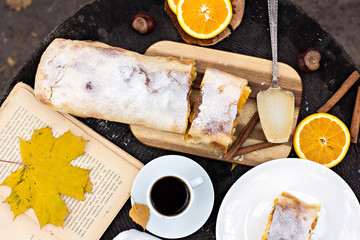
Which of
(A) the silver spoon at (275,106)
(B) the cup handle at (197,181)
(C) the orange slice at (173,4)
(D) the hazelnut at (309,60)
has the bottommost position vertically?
(B) the cup handle at (197,181)

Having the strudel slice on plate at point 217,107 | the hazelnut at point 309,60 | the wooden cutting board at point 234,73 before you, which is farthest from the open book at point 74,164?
the hazelnut at point 309,60

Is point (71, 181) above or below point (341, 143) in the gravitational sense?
below

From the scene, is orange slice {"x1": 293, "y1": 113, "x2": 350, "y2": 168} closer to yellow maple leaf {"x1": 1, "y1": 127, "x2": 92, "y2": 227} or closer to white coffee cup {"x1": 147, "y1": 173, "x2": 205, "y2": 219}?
white coffee cup {"x1": 147, "y1": 173, "x2": 205, "y2": 219}

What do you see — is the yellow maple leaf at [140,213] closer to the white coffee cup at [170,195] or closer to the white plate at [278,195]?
the white coffee cup at [170,195]

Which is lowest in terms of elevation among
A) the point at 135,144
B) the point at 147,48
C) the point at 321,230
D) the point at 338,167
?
the point at 321,230

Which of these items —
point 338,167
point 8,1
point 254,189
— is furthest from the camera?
point 8,1

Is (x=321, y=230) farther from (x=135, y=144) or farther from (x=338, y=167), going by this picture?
(x=135, y=144)

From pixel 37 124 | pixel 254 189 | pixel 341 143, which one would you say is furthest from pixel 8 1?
pixel 341 143
